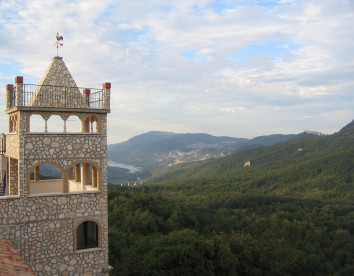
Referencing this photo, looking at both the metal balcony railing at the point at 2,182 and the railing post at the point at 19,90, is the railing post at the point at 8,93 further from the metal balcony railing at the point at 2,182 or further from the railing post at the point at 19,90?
the metal balcony railing at the point at 2,182

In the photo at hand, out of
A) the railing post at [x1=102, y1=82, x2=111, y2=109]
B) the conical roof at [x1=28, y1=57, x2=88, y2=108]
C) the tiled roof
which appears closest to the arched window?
the tiled roof

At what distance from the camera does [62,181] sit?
14.5 m

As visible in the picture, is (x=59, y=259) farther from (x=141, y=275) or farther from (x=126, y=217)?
(x=126, y=217)

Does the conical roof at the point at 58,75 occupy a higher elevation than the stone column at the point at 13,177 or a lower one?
higher

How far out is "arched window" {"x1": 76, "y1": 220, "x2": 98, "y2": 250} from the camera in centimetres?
1542

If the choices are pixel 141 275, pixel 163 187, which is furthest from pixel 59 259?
pixel 163 187

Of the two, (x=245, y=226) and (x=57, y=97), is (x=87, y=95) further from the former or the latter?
(x=245, y=226)

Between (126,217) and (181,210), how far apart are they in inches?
409

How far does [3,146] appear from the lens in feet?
52.2

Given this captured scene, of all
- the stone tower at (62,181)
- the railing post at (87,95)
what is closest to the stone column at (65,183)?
the stone tower at (62,181)

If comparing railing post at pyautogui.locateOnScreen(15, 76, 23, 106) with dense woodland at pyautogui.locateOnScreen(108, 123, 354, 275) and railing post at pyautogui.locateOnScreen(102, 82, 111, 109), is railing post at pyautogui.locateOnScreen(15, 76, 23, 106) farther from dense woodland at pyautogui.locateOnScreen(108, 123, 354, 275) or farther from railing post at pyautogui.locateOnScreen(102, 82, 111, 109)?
dense woodland at pyautogui.locateOnScreen(108, 123, 354, 275)

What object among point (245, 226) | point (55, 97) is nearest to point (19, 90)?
point (55, 97)

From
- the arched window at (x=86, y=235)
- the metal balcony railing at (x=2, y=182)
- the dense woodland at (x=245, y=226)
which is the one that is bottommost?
the dense woodland at (x=245, y=226)

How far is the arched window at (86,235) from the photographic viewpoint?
1542cm
